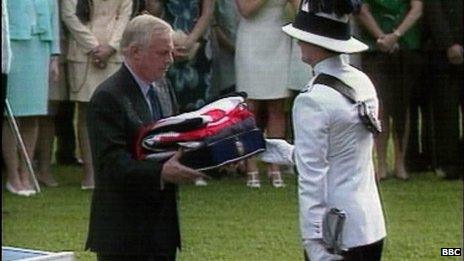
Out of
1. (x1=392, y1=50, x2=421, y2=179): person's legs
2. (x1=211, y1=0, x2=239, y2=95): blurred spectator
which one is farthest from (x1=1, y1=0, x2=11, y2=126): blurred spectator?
(x1=392, y1=50, x2=421, y2=179): person's legs

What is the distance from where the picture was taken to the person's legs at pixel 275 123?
29.0 feet

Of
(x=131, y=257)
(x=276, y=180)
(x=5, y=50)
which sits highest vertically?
(x=131, y=257)

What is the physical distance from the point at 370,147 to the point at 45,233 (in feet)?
11.3

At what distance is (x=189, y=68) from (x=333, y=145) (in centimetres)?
500

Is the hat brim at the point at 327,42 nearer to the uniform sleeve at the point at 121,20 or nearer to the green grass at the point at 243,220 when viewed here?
the green grass at the point at 243,220

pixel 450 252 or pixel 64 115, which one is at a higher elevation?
pixel 450 252

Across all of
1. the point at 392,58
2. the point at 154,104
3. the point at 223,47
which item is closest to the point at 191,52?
the point at 223,47

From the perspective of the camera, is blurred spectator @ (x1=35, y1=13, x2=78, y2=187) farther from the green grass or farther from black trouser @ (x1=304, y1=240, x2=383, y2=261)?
black trouser @ (x1=304, y1=240, x2=383, y2=261)

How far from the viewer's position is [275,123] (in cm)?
887

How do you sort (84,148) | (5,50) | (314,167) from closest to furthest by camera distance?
1. (314,167)
2. (5,50)
3. (84,148)

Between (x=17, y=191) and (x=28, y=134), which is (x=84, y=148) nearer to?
(x=28, y=134)

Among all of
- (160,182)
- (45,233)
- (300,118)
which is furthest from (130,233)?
→ (45,233)

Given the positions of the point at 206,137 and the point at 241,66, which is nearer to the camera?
the point at 206,137

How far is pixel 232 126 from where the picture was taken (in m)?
4.38
